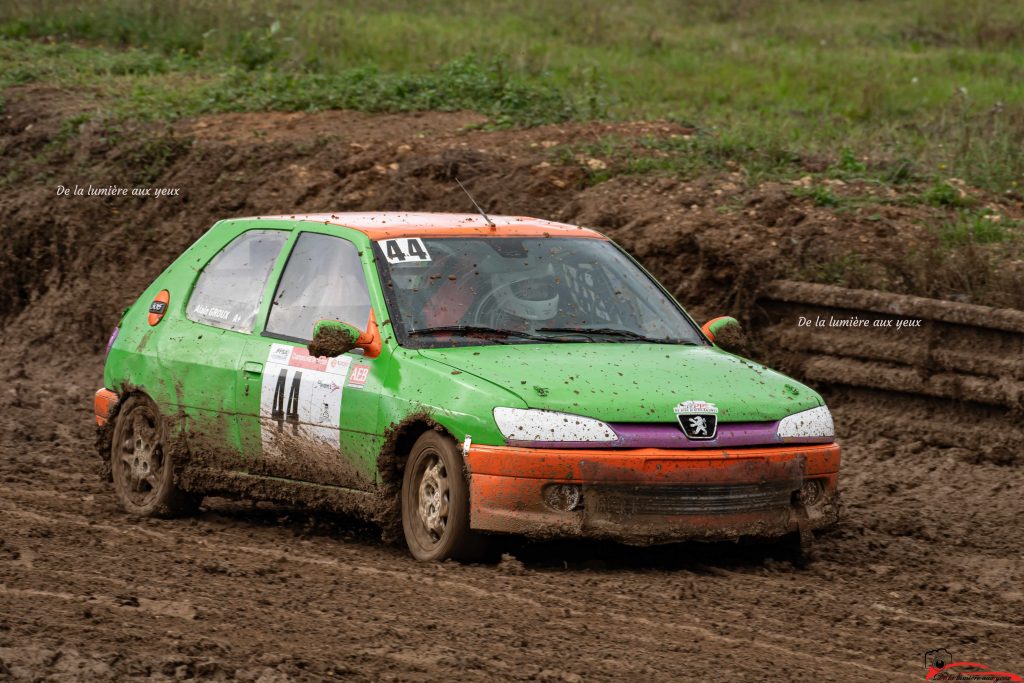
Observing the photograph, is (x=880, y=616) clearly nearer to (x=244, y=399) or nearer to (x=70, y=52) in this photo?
(x=244, y=399)

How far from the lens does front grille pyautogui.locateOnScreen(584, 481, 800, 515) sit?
6855mm

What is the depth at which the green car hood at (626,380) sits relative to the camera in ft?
22.7

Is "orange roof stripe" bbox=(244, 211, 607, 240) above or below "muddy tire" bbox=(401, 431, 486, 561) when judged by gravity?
above

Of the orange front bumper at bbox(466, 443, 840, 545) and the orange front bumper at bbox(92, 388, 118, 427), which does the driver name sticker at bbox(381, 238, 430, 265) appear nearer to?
the orange front bumper at bbox(466, 443, 840, 545)

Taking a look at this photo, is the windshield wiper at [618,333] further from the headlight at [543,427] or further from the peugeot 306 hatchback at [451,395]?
the headlight at [543,427]

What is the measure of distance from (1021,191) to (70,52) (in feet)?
44.3

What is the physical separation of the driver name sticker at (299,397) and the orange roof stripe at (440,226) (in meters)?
0.71

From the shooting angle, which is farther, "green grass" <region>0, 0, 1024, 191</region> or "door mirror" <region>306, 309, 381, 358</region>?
"green grass" <region>0, 0, 1024, 191</region>

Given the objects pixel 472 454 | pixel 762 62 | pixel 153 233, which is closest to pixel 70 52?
pixel 153 233

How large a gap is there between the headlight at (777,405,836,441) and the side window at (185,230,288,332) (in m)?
2.84

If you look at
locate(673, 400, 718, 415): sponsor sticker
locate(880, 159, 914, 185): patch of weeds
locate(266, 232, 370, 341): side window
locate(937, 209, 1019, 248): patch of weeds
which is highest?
locate(880, 159, 914, 185): patch of weeds

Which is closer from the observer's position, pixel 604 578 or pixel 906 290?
pixel 604 578

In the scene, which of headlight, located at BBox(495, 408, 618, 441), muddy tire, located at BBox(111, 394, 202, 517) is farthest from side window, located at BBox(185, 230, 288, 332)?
headlight, located at BBox(495, 408, 618, 441)

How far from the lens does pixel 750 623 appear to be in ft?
20.2
